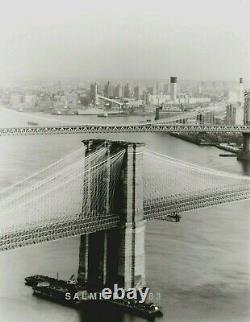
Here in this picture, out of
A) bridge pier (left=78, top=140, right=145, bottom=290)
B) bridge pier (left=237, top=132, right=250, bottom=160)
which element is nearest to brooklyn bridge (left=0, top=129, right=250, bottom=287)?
bridge pier (left=78, top=140, right=145, bottom=290)

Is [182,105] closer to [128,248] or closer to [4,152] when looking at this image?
[4,152]

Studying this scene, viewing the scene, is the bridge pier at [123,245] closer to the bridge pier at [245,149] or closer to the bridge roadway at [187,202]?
the bridge roadway at [187,202]

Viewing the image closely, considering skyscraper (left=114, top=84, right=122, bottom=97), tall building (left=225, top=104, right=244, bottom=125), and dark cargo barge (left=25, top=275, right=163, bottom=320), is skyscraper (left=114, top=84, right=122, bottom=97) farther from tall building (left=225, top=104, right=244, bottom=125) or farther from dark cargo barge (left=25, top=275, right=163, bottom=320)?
tall building (left=225, top=104, right=244, bottom=125)

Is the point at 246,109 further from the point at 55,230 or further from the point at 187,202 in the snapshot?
the point at 55,230

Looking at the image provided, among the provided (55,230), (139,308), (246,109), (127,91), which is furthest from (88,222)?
(246,109)

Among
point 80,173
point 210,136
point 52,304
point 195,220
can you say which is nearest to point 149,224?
point 195,220

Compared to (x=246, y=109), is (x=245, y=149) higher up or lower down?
lower down
